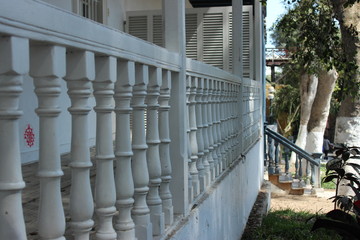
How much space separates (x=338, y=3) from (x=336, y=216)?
15.2 ft

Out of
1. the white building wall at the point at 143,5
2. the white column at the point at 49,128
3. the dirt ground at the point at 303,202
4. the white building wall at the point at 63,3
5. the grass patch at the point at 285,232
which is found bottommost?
the dirt ground at the point at 303,202

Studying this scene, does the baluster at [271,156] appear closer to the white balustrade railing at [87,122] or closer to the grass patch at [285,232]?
the grass patch at [285,232]

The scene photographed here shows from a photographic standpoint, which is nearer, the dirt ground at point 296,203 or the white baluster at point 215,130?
the white baluster at point 215,130

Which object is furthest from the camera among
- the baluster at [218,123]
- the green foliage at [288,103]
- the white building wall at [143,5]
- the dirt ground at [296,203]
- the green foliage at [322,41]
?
the green foliage at [288,103]

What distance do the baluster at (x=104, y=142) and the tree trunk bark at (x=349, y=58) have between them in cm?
634

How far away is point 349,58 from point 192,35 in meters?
2.97

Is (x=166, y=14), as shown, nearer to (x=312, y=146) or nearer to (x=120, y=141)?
(x=120, y=141)

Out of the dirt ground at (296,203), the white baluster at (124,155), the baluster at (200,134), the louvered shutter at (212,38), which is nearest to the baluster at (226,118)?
the baluster at (200,134)

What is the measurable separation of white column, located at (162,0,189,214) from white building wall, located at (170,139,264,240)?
0.17 metres

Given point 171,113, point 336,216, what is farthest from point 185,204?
point 336,216

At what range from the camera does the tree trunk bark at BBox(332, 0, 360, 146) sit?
321 inches

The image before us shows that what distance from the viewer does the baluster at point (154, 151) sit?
2877 mm

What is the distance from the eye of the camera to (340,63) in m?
7.91

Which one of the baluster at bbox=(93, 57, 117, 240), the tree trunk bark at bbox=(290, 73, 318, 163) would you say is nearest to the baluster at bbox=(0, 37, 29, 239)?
the baluster at bbox=(93, 57, 117, 240)
